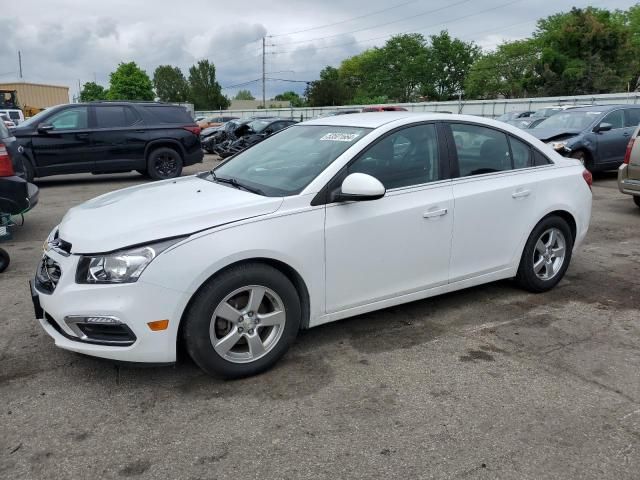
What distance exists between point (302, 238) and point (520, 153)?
231 centimetres

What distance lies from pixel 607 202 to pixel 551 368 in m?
7.58

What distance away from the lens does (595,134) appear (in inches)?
480

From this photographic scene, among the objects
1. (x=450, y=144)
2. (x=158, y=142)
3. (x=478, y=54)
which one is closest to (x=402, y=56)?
(x=478, y=54)

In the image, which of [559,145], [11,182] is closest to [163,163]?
[11,182]

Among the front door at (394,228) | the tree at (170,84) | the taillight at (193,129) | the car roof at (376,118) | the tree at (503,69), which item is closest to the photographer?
the front door at (394,228)

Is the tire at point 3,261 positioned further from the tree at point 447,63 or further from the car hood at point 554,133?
the tree at point 447,63

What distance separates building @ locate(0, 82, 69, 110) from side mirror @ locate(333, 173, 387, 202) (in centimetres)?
5671

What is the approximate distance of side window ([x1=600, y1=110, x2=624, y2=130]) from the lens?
12578 mm

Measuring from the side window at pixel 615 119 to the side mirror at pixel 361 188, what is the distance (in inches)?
433

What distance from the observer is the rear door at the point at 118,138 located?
12.2 m

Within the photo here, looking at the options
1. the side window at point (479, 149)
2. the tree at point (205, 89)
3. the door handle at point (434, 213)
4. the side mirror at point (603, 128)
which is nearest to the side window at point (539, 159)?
the side window at point (479, 149)

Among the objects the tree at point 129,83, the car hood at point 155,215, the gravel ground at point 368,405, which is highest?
the tree at point 129,83

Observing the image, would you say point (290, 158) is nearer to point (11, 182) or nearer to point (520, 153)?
point (520, 153)

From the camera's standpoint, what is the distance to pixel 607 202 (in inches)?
396
